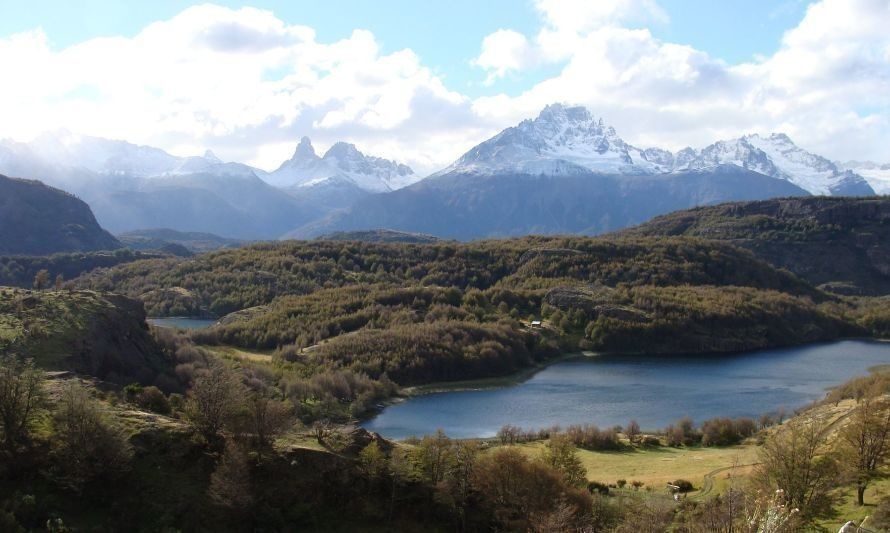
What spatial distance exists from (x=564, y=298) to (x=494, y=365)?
4344 cm

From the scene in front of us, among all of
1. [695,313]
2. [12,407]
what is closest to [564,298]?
Result: [695,313]

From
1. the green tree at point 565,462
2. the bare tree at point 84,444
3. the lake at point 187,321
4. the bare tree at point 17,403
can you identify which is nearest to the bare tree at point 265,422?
the bare tree at point 84,444

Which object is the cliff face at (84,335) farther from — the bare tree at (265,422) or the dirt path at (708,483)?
Answer: the dirt path at (708,483)

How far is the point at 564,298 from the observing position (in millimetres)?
161125

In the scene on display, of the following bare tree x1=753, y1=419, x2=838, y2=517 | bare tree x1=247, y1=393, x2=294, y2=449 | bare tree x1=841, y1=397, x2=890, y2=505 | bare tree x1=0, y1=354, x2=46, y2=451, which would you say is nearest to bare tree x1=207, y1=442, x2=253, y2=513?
bare tree x1=247, y1=393, x2=294, y2=449

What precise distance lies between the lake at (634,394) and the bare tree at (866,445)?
145ft

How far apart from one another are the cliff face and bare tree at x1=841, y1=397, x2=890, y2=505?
55363mm

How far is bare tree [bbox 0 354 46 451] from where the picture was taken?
39531mm

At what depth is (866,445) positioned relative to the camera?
41.6m

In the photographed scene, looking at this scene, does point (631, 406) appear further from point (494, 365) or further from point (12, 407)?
point (12, 407)

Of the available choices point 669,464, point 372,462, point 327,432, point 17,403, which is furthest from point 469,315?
point 17,403

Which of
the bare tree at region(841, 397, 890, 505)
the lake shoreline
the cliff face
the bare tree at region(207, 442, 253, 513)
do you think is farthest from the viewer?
the lake shoreline

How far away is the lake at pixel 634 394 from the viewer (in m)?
90.4

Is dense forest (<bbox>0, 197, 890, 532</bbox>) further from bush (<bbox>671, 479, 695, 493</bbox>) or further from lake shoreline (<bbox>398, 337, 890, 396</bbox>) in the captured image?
lake shoreline (<bbox>398, 337, 890, 396</bbox>)
